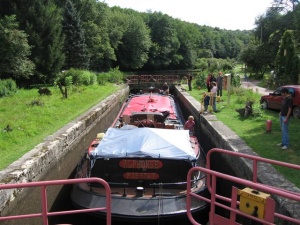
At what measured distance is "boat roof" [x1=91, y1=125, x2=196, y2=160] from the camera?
6.91 m

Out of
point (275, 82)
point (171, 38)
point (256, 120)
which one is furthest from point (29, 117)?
point (171, 38)

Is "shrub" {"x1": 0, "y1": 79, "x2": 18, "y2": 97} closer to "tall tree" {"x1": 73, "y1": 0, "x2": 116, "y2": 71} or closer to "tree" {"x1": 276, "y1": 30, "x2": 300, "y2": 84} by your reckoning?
"tree" {"x1": 276, "y1": 30, "x2": 300, "y2": 84}

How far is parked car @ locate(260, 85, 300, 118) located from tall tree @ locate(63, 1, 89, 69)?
26.1 meters

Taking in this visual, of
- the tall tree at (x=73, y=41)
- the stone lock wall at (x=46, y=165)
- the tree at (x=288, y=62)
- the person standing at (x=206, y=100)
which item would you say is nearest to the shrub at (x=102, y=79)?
the tall tree at (x=73, y=41)

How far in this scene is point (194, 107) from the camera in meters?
16.1

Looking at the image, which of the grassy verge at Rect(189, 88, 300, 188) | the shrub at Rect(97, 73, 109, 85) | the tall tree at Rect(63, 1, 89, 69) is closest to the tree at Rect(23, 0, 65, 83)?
the shrub at Rect(97, 73, 109, 85)

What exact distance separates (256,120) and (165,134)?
209 inches

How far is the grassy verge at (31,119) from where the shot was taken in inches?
322

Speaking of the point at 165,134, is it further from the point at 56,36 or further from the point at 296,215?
the point at 56,36

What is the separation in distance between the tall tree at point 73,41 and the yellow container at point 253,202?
1372 inches

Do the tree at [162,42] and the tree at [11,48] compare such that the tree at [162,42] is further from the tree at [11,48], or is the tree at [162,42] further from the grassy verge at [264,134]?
the grassy verge at [264,134]

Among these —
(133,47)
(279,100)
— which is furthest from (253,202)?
(133,47)

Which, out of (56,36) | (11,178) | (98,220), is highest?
(56,36)

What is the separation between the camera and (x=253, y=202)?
3869 mm
